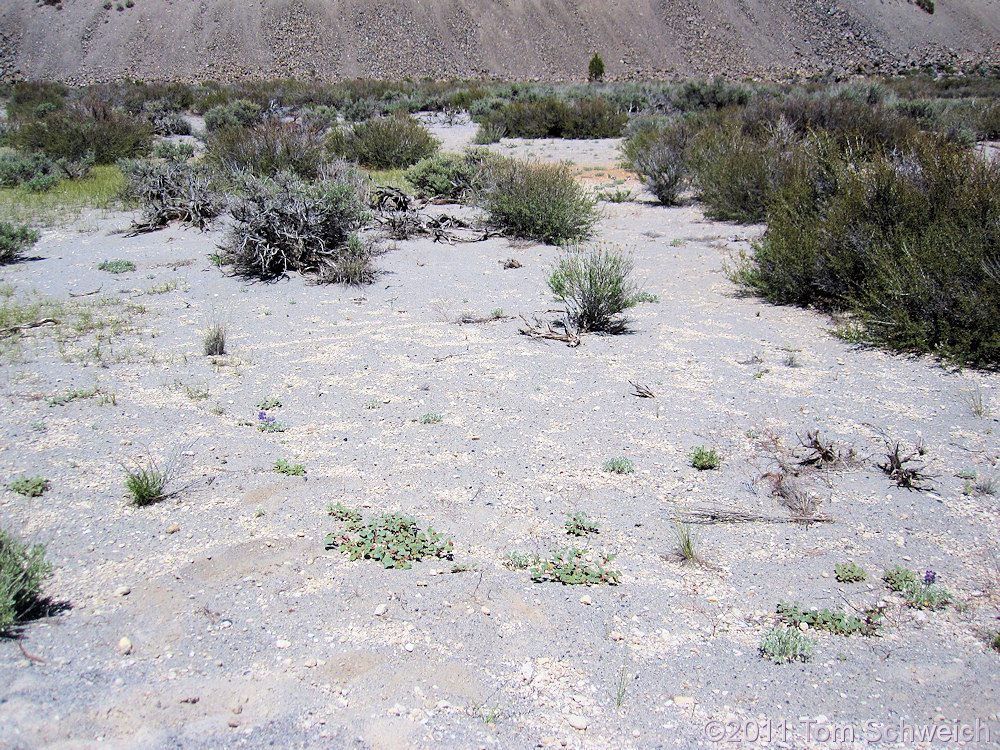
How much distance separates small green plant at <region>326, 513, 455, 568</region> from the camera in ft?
12.0

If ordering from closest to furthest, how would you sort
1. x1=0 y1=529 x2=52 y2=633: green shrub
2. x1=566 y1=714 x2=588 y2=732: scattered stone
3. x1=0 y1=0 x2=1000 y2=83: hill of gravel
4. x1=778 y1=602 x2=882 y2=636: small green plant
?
x1=566 y1=714 x2=588 y2=732: scattered stone
x1=0 y1=529 x2=52 y2=633: green shrub
x1=778 y1=602 x2=882 y2=636: small green plant
x1=0 y1=0 x2=1000 y2=83: hill of gravel

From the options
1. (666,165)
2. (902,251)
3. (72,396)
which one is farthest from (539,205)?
(72,396)

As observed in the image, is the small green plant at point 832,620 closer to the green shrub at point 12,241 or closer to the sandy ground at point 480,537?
the sandy ground at point 480,537

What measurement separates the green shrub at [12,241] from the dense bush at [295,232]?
279 cm

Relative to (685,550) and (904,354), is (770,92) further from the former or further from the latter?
(685,550)

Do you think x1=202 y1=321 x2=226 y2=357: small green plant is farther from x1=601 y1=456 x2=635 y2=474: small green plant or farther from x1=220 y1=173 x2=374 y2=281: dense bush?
x1=601 y1=456 x2=635 y2=474: small green plant

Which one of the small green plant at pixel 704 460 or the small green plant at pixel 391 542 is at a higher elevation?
the small green plant at pixel 704 460

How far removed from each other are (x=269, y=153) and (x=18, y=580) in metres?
12.2

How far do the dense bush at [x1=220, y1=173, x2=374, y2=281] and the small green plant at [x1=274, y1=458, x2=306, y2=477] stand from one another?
15.0 feet

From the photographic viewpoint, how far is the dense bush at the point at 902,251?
634 centimetres

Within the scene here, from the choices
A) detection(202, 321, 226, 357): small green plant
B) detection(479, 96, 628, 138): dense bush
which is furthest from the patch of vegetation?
detection(479, 96, 628, 138): dense bush

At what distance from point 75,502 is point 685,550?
3397mm

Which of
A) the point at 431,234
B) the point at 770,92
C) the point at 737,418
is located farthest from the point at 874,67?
the point at 737,418

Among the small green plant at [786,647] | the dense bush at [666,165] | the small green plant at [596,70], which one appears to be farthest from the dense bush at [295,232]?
the small green plant at [596,70]
